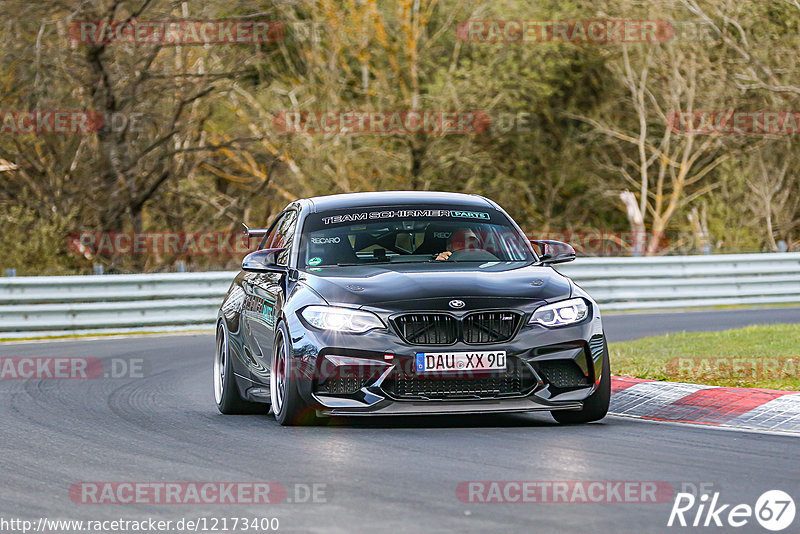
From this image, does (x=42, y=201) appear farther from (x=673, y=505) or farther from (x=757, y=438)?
(x=673, y=505)

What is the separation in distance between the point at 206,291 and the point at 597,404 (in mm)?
13408

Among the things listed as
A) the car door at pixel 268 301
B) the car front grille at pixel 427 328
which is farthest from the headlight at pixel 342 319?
the car door at pixel 268 301

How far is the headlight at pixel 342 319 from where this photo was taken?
29.6ft

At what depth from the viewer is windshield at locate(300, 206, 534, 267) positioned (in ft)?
A: 33.9

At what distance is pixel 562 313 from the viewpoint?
927cm

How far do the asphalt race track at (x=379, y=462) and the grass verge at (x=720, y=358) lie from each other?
77.8 inches

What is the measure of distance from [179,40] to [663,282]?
989 centimetres
